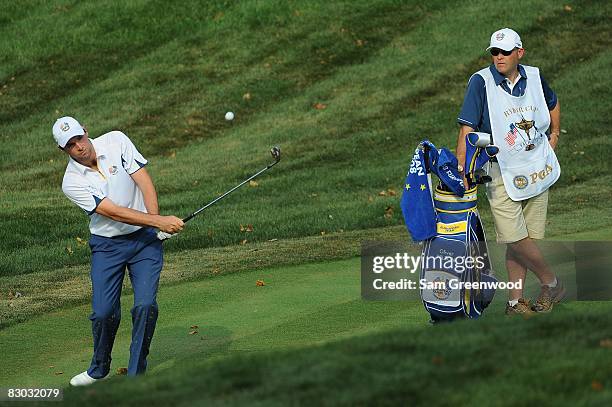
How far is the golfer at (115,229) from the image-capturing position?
8.62 m

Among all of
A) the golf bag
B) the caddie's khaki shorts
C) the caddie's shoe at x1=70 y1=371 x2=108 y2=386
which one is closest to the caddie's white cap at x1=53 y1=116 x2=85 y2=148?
the caddie's shoe at x1=70 y1=371 x2=108 y2=386

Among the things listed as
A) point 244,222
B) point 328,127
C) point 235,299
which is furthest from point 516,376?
point 328,127

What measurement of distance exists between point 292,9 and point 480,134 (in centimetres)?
2013

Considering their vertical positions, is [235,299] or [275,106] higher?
[275,106]

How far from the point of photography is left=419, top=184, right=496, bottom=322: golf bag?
908 centimetres

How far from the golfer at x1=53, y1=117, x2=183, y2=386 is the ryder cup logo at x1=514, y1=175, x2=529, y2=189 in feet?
8.86

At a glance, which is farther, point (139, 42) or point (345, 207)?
point (139, 42)

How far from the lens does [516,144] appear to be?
942 centimetres

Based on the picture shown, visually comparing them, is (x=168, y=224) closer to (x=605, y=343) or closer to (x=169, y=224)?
(x=169, y=224)

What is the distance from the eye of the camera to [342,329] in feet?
31.0

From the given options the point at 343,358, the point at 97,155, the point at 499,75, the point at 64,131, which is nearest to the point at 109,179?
the point at 97,155

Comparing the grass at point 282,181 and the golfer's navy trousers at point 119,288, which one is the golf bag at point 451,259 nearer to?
the grass at point 282,181

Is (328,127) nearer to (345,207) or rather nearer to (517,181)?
(345,207)

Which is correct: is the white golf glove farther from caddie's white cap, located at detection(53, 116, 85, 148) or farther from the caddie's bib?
the caddie's bib
